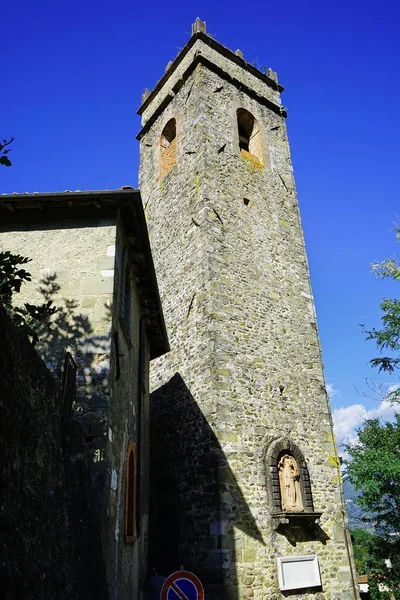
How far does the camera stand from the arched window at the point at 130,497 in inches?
269

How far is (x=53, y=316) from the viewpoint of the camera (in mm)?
6281

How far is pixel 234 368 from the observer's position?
35.2 feet

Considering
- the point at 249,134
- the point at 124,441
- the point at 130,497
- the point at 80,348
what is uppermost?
the point at 249,134

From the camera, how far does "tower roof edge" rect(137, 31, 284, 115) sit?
15469 mm

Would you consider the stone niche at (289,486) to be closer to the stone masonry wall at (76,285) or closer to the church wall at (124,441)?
the church wall at (124,441)

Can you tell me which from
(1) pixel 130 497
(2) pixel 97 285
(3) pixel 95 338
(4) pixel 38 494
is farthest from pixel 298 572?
(4) pixel 38 494

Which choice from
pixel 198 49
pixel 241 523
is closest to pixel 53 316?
pixel 241 523

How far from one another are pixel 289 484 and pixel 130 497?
4473 millimetres

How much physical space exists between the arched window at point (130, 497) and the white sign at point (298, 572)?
12.9 ft

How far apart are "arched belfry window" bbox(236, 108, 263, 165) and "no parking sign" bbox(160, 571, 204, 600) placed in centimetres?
1284

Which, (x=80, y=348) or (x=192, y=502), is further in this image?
(x=192, y=502)

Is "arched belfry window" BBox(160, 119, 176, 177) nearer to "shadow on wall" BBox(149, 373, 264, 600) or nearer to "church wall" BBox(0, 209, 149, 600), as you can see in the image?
"shadow on wall" BBox(149, 373, 264, 600)

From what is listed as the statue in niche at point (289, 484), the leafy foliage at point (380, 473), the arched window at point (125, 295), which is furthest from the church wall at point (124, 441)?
the leafy foliage at point (380, 473)

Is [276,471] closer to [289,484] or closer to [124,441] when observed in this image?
[289,484]
